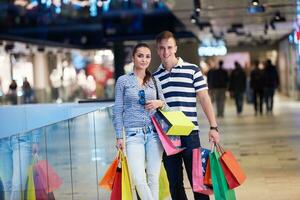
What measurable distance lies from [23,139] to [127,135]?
35.0 inches

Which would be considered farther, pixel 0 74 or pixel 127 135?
pixel 0 74

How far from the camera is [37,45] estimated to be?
31.2 metres

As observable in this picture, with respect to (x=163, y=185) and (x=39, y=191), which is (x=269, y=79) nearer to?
(x=163, y=185)

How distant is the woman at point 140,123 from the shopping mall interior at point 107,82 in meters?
0.78

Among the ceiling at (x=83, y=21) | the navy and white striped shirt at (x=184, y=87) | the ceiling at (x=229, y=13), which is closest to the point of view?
the navy and white striped shirt at (x=184, y=87)

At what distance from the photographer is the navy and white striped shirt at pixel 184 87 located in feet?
19.0

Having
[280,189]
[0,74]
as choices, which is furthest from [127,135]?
[0,74]

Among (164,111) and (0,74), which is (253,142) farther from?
(0,74)

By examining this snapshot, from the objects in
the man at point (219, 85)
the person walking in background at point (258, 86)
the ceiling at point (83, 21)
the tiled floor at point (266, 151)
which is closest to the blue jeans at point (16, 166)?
the tiled floor at point (266, 151)

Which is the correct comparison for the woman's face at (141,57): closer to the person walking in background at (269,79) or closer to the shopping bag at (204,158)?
the shopping bag at (204,158)

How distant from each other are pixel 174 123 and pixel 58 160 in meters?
1.23

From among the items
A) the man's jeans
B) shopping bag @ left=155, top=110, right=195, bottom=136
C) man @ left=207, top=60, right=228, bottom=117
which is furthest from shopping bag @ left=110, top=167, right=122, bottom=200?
man @ left=207, top=60, right=228, bottom=117

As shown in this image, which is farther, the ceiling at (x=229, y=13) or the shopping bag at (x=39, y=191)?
the ceiling at (x=229, y=13)

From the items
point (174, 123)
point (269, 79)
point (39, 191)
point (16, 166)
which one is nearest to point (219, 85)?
point (269, 79)
